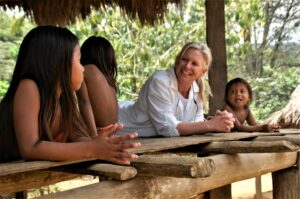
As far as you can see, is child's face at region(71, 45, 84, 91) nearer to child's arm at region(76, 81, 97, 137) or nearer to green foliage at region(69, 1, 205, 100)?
child's arm at region(76, 81, 97, 137)

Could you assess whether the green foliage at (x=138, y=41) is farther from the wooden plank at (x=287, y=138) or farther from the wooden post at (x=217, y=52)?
the wooden plank at (x=287, y=138)

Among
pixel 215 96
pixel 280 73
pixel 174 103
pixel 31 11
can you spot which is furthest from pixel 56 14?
pixel 280 73

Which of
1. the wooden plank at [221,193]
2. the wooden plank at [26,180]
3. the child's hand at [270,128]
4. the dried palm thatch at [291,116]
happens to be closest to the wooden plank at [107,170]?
the wooden plank at [26,180]

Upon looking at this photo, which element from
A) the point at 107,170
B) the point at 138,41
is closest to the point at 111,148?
the point at 107,170

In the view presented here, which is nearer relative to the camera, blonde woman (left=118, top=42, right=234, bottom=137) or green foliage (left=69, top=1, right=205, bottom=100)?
Answer: blonde woman (left=118, top=42, right=234, bottom=137)

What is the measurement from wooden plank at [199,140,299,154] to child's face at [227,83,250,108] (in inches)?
49.7

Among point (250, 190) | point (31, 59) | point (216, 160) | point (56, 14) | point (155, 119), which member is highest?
point (56, 14)

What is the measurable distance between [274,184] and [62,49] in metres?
1.86

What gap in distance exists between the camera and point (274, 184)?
120 inches

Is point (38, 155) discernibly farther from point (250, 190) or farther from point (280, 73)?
point (280, 73)

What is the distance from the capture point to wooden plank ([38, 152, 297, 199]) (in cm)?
160

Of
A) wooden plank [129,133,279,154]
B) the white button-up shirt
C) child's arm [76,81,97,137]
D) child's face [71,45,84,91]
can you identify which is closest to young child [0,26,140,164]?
child's face [71,45,84,91]

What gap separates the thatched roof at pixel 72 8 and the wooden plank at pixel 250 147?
8.17 feet

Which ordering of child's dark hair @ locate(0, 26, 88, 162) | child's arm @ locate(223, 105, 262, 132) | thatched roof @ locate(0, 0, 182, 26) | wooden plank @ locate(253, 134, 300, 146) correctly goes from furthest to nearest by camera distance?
thatched roof @ locate(0, 0, 182, 26), child's arm @ locate(223, 105, 262, 132), wooden plank @ locate(253, 134, 300, 146), child's dark hair @ locate(0, 26, 88, 162)
